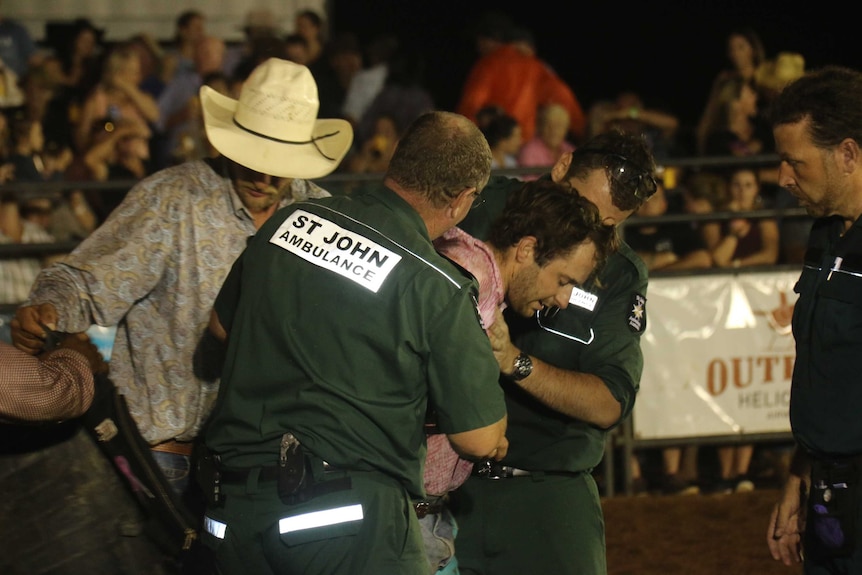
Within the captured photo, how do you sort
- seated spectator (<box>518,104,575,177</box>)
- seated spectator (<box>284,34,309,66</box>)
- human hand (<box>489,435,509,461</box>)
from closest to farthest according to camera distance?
human hand (<box>489,435,509,461</box>) → seated spectator (<box>518,104,575,177</box>) → seated spectator (<box>284,34,309,66</box>)

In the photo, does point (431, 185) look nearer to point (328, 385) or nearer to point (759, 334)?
point (328, 385)

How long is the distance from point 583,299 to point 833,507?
3.43 feet

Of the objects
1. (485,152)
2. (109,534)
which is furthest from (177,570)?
(485,152)

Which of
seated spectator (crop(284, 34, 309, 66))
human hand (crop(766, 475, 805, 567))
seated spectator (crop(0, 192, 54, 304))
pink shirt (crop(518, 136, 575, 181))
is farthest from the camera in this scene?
seated spectator (crop(284, 34, 309, 66))

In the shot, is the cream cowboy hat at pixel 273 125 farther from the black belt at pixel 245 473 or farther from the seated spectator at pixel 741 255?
the seated spectator at pixel 741 255

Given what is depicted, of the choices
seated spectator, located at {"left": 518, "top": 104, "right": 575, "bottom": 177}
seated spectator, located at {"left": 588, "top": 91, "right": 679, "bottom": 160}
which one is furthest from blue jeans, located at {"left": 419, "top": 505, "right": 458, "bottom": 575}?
seated spectator, located at {"left": 588, "top": 91, "right": 679, "bottom": 160}

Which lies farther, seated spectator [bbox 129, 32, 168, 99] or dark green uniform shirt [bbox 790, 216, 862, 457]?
seated spectator [bbox 129, 32, 168, 99]

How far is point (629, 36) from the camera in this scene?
42.4 feet

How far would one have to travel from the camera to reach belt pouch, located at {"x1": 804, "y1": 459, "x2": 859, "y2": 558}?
3.51 metres

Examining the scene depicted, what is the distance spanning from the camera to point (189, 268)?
4031 mm

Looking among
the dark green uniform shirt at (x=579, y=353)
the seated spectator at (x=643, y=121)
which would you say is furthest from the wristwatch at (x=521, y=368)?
the seated spectator at (x=643, y=121)

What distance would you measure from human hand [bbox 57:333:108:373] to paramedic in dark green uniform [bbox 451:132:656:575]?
125 cm

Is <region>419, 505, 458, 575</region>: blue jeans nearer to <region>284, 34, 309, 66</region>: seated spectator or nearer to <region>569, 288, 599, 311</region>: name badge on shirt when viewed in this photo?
<region>569, 288, 599, 311</region>: name badge on shirt

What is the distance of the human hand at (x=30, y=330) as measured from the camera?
3.61 metres
